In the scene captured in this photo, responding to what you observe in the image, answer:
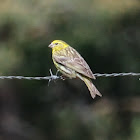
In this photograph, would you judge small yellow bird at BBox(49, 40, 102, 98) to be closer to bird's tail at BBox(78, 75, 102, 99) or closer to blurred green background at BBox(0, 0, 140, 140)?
bird's tail at BBox(78, 75, 102, 99)

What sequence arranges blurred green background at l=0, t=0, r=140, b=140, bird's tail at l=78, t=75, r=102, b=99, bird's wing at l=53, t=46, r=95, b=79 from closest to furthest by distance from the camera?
bird's tail at l=78, t=75, r=102, b=99, bird's wing at l=53, t=46, r=95, b=79, blurred green background at l=0, t=0, r=140, b=140

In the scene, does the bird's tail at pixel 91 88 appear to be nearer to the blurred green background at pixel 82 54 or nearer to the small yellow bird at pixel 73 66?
the small yellow bird at pixel 73 66

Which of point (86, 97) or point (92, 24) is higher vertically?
point (92, 24)

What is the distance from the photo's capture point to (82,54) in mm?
11352

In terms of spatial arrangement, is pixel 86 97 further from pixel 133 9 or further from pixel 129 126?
pixel 133 9

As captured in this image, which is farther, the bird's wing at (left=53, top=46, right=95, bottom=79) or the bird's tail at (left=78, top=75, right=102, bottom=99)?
the bird's wing at (left=53, top=46, right=95, bottom=79)

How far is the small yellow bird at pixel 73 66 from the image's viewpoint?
22.0 ft

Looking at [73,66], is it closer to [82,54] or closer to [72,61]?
[72,61]

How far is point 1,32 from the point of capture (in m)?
11.8

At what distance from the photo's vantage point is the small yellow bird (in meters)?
6.70

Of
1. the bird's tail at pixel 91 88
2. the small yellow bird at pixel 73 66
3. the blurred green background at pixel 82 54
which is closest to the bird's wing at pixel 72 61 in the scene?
the small yellow bird at pixel 73 66

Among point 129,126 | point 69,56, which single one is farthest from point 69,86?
point 69,56

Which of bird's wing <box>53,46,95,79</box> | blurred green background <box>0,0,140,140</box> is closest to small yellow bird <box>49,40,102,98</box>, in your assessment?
bird's wing <box>53,46,95,79</box>

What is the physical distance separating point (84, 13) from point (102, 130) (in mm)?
2304
